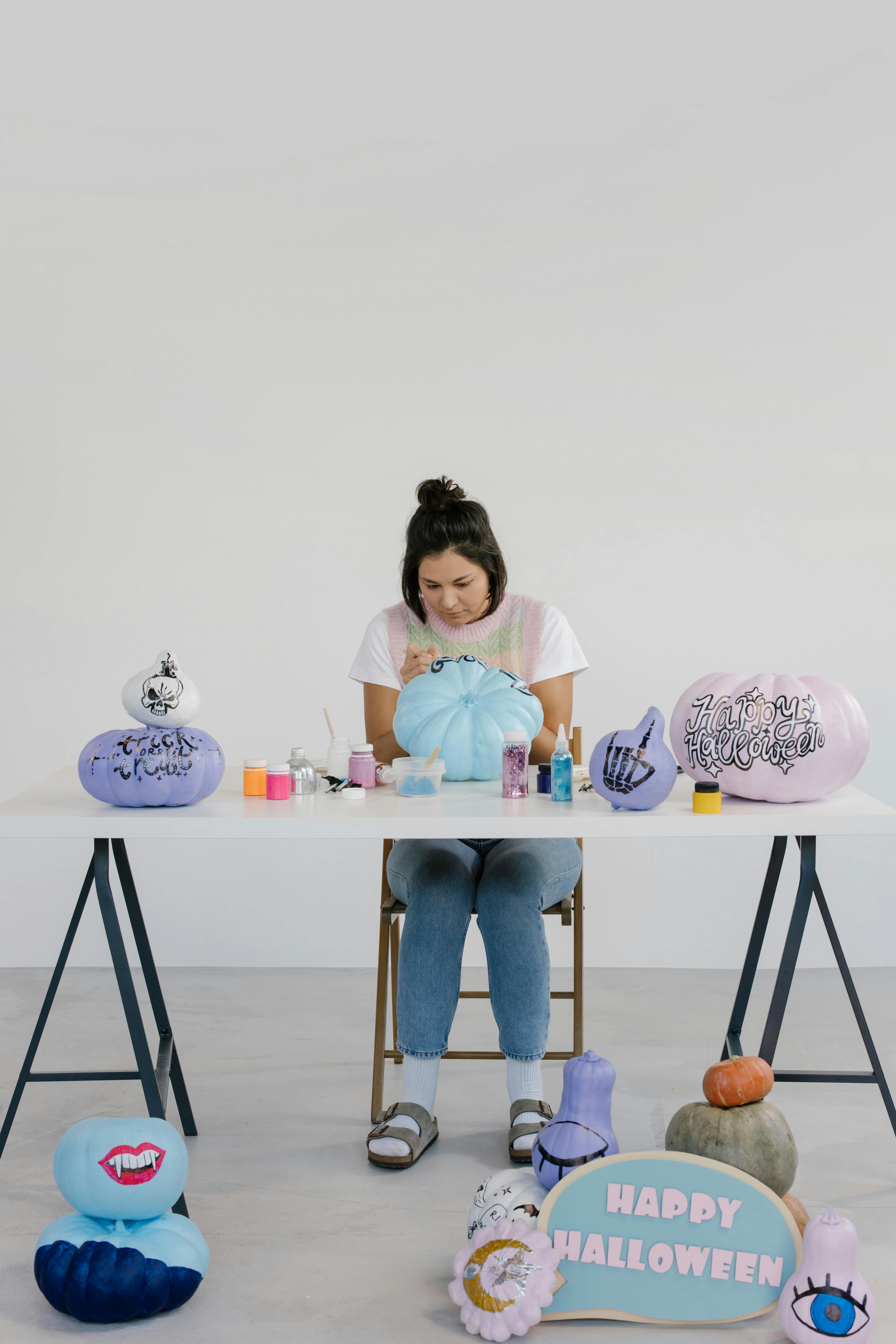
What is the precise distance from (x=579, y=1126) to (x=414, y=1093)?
0.55m

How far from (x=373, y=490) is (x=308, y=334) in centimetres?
58

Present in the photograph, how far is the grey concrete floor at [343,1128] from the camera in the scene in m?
1.92

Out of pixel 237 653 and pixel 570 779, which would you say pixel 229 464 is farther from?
pixel 570 779

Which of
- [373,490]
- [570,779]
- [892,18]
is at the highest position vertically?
[892,18]

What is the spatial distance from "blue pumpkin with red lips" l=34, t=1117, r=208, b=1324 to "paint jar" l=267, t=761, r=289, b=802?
2.03ft

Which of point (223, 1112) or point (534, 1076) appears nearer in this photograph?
point (534, 1076)

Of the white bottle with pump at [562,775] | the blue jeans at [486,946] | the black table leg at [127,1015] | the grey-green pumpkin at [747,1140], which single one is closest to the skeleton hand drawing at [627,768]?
the white bottle with pump at [562,775]

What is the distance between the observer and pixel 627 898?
4098mm

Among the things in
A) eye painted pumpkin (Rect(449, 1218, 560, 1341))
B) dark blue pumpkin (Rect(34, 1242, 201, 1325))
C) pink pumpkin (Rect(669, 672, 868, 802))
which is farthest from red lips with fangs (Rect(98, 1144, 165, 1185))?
pink pumpkin (Rect(669, 672, 868, 802))

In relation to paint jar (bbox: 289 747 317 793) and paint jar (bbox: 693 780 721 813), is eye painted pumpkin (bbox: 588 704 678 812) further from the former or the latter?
paint jar (bbox: 289 747 317 793)

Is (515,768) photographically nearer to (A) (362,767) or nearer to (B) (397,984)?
(A) (362,767)

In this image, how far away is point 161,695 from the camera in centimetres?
223

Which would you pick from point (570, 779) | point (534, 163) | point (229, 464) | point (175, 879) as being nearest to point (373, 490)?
point (229, 464)

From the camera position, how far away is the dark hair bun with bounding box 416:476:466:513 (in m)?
2.81
